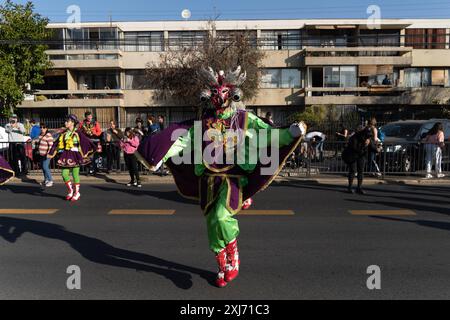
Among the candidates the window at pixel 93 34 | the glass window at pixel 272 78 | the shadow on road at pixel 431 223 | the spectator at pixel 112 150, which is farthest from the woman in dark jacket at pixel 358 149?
the window at pixel 93 34

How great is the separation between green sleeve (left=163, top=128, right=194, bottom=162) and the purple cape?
0.05 m

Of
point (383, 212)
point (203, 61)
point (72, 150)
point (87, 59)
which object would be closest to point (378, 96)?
point (203, 61)

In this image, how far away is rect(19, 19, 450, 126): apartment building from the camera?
103 feet

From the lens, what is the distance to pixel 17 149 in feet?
42.3

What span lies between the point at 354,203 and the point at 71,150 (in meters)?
6.19

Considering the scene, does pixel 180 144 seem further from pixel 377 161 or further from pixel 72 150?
pixel 377 161

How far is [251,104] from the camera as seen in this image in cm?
3288

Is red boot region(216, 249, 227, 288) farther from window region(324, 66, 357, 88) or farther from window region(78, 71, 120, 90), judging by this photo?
window region(78, 71, 120, 90)

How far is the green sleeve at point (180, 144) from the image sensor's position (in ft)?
14.0

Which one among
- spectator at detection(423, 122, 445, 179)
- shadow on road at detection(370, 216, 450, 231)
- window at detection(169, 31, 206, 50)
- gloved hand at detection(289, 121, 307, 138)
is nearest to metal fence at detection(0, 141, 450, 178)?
spectator at detection(423, 122, 445, 179)

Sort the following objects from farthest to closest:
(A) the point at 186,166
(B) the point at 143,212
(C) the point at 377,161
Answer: (C) the point at 377,161 → (B) the point at 143,212 → (A) the point at 186,166

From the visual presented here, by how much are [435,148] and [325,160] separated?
10.4 ft

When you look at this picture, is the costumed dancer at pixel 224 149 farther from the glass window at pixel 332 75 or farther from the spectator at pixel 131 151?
the glass window at pixel 332 75

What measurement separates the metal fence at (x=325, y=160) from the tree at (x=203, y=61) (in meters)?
13.1
